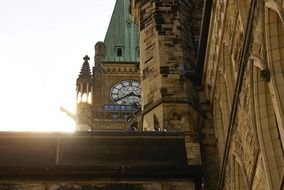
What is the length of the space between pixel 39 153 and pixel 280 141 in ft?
9.91

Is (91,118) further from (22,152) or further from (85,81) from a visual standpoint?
(22,152)

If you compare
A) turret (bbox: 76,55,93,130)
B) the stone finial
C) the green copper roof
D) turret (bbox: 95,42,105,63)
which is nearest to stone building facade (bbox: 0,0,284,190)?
turret (bbox: 76,55,93,130)

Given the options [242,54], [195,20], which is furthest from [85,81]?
[242,54]

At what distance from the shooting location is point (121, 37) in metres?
55.7

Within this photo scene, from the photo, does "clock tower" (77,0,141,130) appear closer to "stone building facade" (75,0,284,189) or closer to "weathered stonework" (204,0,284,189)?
"stone building facade" (75,0,284,189)

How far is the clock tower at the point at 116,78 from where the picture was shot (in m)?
45.8

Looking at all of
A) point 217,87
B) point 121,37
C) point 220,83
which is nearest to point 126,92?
point 121,37

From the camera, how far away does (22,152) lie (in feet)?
21.3

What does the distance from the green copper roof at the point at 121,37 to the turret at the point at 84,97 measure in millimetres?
4645

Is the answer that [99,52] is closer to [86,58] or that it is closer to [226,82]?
[86,58]

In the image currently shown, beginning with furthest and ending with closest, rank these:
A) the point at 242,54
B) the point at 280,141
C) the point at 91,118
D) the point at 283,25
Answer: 1. the point at 91,118
2. the point at 242,54
3. the point at 280,141
4. the point at 283,25

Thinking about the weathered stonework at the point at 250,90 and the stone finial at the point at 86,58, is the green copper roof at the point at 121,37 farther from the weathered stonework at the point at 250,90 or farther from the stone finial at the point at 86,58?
the weathered stonework at the point at 250,90

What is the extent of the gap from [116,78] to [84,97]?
6.48 m

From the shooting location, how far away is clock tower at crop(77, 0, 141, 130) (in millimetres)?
45750
